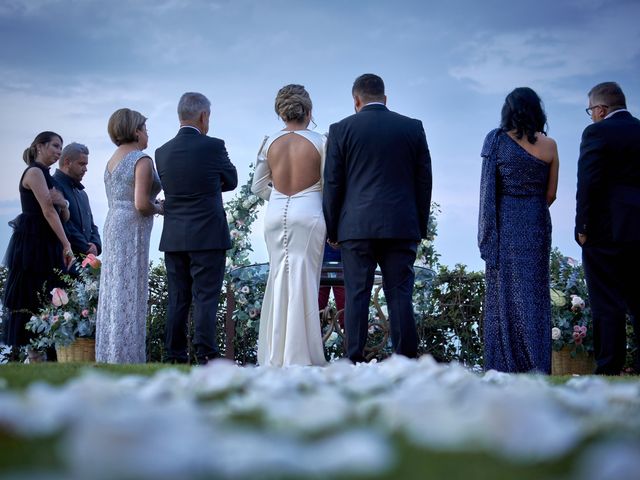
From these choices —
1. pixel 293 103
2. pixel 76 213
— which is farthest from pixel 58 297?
pixel 293 103

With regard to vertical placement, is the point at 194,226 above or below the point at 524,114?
below

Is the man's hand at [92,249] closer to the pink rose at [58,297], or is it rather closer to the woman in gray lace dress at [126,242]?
the pink rose at [58,297]

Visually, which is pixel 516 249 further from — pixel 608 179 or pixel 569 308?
pixel 569 308

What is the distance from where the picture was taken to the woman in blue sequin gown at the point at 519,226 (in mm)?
5434

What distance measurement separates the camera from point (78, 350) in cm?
742

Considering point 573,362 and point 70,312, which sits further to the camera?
point 70,312

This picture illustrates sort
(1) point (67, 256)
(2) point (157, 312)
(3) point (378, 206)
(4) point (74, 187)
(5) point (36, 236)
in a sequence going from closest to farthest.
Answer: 1. (3) point (378, 206)
2. (5) point (36, 236)
3. (1) point (67, 256)
4. (4) point (74, 187)
5. (2) point (157, 312)

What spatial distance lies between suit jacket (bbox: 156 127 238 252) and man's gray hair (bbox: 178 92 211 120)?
0.14m

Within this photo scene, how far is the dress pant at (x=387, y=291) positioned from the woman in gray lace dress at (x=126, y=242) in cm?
174

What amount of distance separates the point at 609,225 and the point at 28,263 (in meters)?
4.68

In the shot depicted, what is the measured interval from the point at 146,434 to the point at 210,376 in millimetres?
1251

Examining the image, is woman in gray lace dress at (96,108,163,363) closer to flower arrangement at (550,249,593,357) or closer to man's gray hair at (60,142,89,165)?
man's gray hair at (60,142,89,165)

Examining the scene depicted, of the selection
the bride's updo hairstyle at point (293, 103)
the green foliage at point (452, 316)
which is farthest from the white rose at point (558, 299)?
the bride's updo hairstyle at point (293, 103)

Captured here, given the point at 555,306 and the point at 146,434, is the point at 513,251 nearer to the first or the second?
the point at 555,306
